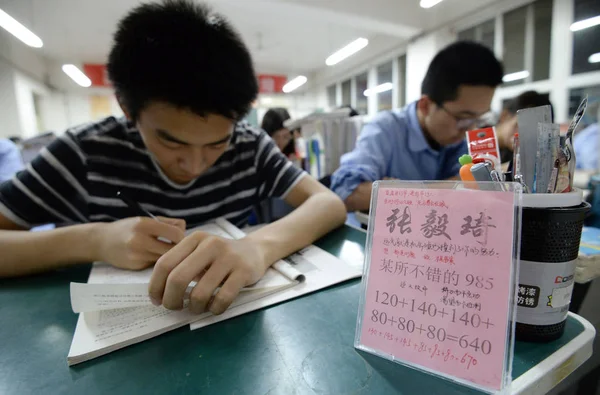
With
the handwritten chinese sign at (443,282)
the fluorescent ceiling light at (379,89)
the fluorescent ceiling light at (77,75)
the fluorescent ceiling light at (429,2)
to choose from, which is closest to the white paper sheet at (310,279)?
the handwritten chinese sign at (443,282)

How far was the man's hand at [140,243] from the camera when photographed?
0.53 m

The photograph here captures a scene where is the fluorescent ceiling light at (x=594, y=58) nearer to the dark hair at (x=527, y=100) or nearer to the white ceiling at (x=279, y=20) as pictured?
the white ceiling at (x=279, y=20)

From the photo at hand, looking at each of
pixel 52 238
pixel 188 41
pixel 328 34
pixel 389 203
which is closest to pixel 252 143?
pixel 188 41

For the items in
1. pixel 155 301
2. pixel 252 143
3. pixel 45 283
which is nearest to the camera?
pixel 155 301

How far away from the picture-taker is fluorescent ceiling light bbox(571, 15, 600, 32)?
3109mm

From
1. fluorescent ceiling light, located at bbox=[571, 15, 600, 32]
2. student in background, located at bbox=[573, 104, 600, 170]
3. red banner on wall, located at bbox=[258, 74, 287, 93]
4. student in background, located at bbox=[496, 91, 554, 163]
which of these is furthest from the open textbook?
red banner on wall, located at bbox=[258, 74, 287, 93]

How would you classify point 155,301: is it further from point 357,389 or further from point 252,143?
point 252,143

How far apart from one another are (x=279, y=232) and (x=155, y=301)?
0.27 m

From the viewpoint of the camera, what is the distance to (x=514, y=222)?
0.27m

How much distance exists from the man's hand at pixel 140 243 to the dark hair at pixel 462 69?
1.11 metres

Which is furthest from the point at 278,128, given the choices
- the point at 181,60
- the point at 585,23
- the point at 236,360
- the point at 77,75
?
the point at 77,75

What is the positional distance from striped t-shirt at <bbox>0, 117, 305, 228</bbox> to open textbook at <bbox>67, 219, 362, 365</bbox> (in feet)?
1.02

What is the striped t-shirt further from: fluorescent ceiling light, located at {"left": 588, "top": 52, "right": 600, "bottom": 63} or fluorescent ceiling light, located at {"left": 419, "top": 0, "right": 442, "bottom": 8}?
fluorescent ceiling light, located at {"left": 588, "top": 52, "right": 600, "bottom": 63}

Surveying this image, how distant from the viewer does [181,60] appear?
587 mm
